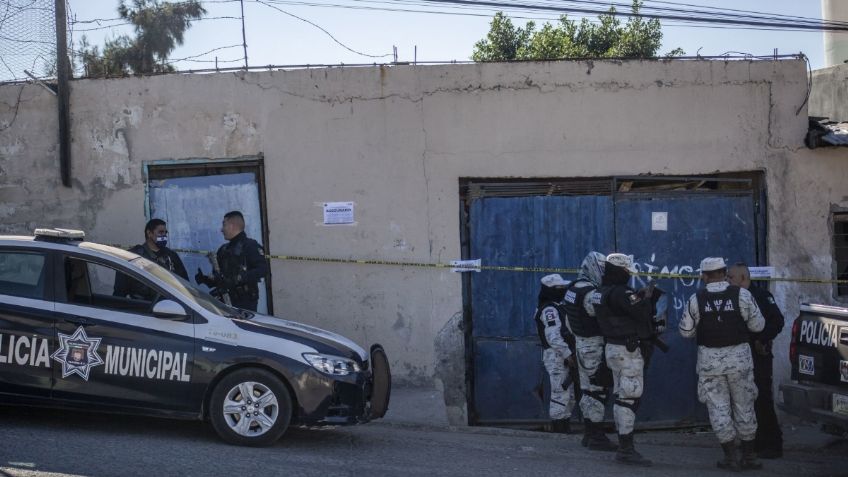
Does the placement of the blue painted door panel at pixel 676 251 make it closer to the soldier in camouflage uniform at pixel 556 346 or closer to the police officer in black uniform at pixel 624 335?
the soldier in camouflage uniform at pixel 556 346

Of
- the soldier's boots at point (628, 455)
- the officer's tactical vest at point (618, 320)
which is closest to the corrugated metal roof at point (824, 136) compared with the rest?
the officer's tactical vest at point (618, 320)

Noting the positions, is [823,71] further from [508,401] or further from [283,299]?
[283,299]

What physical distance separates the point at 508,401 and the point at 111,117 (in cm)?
538

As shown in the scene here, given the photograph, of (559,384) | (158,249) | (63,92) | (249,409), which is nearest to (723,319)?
(559,384)

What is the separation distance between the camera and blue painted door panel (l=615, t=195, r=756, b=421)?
10.2m

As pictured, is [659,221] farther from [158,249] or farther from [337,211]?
[158,249]

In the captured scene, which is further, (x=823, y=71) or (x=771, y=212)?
(x=823, y=71)

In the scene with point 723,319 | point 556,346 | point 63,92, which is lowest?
point 556,346

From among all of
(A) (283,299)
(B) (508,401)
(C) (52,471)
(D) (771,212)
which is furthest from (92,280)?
(D) (771,212)

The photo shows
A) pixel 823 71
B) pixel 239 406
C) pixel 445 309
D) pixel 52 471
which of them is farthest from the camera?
pixel 823 71

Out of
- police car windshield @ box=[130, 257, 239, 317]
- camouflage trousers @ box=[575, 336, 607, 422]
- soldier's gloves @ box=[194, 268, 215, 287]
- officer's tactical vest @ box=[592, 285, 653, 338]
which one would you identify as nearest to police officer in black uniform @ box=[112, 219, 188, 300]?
soldier's gloves @ box=[194, 268, 215, 287]

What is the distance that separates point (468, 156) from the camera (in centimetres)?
1008

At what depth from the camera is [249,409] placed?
6965mm

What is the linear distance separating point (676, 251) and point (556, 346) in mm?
2404
